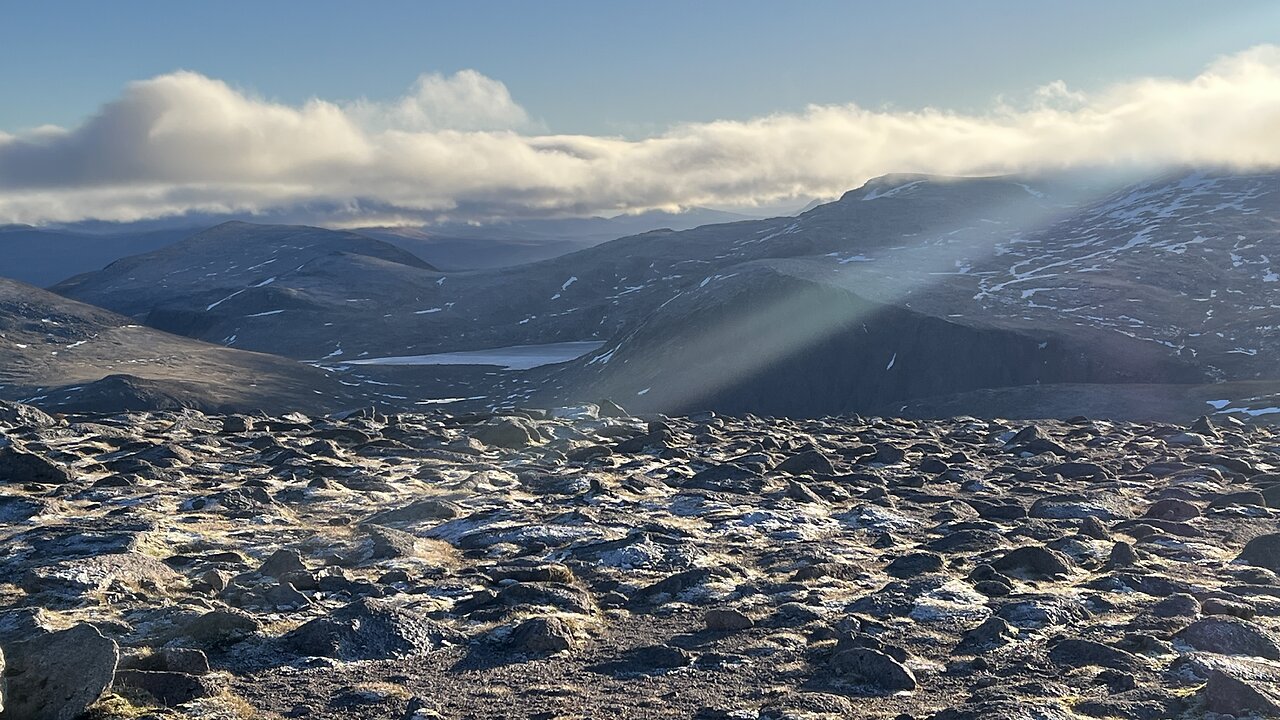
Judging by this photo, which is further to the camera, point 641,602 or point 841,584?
point 841,584

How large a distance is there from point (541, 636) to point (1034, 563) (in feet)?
40.9

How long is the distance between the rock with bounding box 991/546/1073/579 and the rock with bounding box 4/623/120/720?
62.1 feet

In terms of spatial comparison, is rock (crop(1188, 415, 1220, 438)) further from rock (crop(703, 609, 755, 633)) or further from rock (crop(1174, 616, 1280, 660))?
rock (crop(703, 609, 755, 633))

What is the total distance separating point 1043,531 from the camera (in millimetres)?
30672

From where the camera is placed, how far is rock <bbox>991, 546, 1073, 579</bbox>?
24375 mm

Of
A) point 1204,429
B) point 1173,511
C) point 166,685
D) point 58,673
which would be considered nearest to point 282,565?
point 166,685

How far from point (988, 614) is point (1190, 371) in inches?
6350

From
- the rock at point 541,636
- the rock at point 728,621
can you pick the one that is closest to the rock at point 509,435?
the rock at point 728,621

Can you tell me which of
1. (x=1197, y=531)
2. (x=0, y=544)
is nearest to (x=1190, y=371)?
(x=1197, y=531)

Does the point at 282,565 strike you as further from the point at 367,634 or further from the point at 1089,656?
the point at 1089,656

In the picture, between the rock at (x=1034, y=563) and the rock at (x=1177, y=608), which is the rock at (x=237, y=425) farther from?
the rock at (x=1177, y=608)

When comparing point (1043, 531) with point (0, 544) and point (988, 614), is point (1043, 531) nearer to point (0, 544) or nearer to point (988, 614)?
point (988, 614)

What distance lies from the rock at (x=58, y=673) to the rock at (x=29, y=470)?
2120 centimetres

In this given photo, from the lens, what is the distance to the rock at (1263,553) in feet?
84.3
